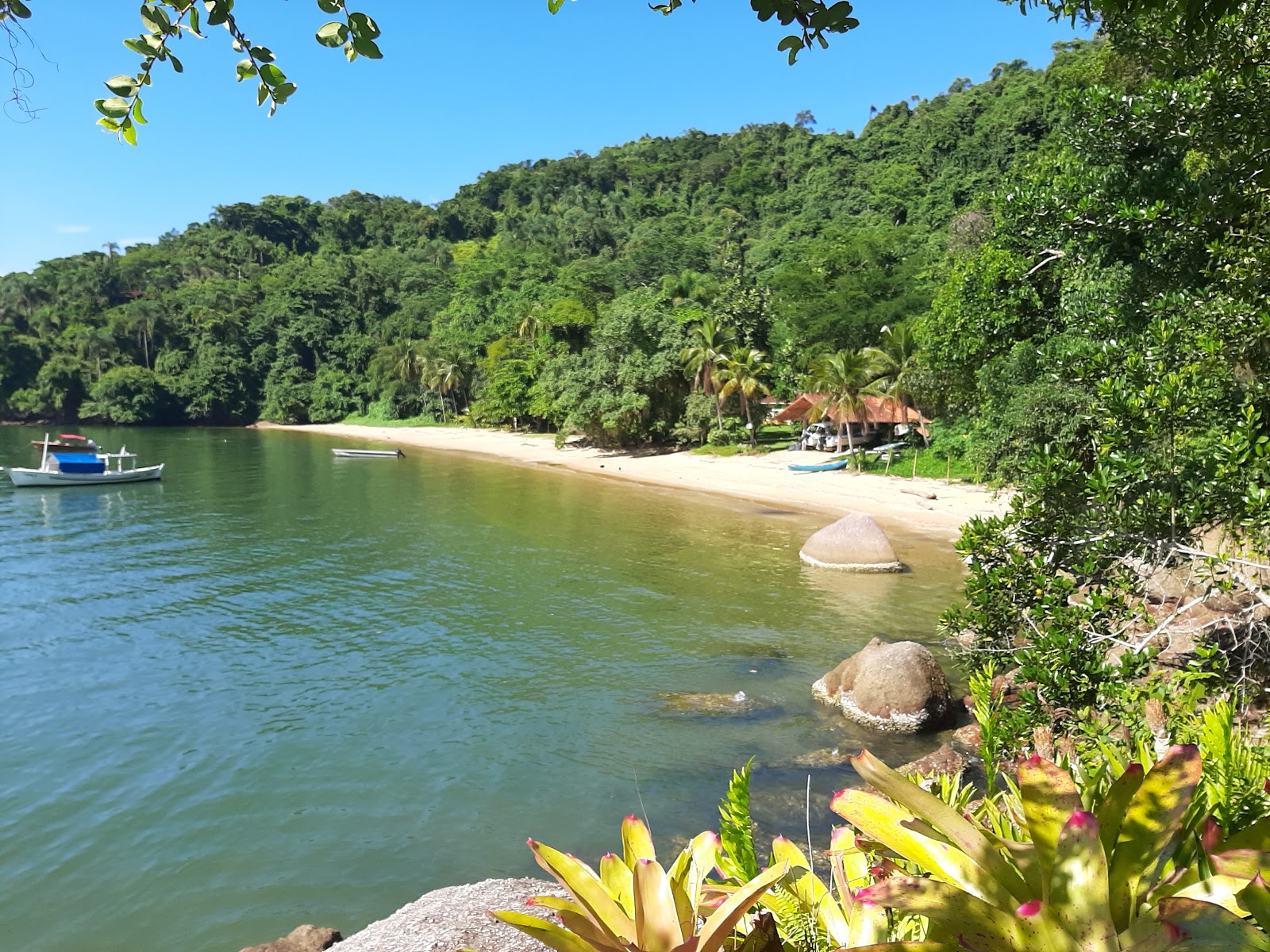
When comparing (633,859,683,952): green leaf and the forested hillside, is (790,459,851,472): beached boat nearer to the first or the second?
the forested hillside

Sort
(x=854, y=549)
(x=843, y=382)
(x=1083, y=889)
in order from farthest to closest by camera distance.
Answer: (x=843, y=382) < (x=854, y=549) < (x=1083, y=889)

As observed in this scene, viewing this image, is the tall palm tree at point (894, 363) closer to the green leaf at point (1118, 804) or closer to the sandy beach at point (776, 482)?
the sandy beach at point (776, 482)

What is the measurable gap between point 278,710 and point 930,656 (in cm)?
983

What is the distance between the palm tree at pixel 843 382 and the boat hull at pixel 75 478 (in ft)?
104

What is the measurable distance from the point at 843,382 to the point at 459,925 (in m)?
32.5

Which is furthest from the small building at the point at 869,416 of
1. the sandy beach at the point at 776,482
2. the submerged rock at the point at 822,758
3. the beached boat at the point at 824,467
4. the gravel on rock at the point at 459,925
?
the gravel on rock at the point at 459,925

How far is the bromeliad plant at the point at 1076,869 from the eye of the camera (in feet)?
5.70

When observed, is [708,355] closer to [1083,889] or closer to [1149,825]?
[1149,825]

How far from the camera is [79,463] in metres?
38.0

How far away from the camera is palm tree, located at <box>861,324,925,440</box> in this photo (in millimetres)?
35781

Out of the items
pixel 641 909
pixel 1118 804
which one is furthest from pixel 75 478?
pixel 1118 804

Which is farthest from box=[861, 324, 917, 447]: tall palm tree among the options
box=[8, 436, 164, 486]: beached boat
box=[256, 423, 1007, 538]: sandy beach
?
box=[8, 436, 164, 486]: beached boat

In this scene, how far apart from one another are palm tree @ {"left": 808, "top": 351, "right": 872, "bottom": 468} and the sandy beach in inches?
110

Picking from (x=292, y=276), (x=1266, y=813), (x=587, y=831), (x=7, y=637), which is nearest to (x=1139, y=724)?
(x=1266, y=813)
